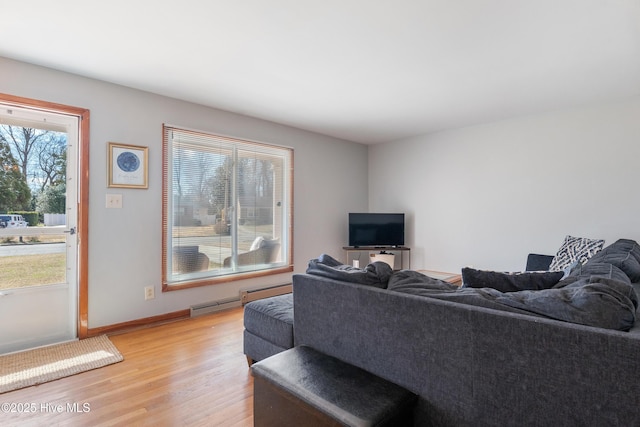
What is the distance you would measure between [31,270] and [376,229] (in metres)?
3.85

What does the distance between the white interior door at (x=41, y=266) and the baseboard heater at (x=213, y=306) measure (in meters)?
1.01

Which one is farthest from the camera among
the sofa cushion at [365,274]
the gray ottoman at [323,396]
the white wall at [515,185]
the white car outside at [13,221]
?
the white wall at [515,185]

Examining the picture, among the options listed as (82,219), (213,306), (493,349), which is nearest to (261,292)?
(213,306)

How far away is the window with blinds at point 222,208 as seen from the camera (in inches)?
133

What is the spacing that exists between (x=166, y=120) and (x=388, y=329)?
2.96 meters

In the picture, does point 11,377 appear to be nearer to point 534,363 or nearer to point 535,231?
point 534,363

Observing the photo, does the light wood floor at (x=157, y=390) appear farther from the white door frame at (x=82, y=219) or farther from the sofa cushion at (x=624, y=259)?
the sofa cushion at (x=624, y=259)

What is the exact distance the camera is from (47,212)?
106 inches

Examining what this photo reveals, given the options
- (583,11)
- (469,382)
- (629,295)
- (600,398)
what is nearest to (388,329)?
(469,382)

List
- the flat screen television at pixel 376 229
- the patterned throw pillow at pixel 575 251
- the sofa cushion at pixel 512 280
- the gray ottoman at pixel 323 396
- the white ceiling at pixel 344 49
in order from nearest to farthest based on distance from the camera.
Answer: the gray ottoman at pixel 323 396
the sofa cushion at pixel 512 280
the white ceiling at pixel 344 49
the patterned throw pillow at pixel 575 251
the flat screen television at pixel 376 229

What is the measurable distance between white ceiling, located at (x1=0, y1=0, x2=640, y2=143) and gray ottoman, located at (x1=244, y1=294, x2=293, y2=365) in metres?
1.80

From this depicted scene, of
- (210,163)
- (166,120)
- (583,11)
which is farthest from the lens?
(210,163)

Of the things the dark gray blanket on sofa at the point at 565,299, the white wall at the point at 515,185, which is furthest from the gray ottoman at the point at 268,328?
the white wall at the point at 515,185

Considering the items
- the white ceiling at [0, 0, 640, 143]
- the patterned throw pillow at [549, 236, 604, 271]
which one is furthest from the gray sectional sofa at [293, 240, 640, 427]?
the patterned throw pillow at [549, 236, 604, 271]
